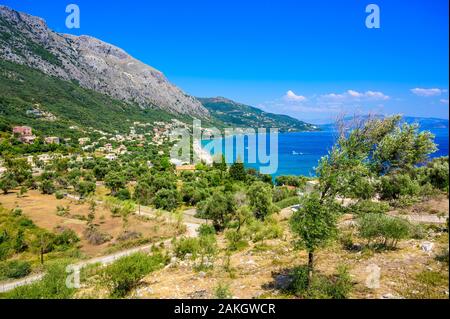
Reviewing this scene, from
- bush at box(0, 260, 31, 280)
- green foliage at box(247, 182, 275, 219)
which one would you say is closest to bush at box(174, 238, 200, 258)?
bush at box(0, 260, 31, 280)

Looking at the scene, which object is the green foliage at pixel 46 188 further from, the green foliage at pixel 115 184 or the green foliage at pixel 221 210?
the green foliage at pixel 221 210

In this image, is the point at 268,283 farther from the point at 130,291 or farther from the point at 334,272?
the point at 130,291

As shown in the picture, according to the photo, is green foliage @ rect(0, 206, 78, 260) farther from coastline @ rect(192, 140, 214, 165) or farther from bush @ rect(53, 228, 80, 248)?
coastline @ rect(192, 140, 214, 165)

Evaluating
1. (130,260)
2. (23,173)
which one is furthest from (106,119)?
(130,260)

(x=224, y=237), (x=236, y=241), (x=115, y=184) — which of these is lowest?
(x=224, y=237)

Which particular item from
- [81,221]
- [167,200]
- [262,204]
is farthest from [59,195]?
[262,204]

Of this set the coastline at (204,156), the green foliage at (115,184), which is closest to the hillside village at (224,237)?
the green foliage at (115,184)

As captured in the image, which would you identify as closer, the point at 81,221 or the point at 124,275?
the point at 124,275

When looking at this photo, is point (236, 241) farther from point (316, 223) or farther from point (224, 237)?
A: point (316, 223)

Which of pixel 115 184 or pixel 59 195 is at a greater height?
pixel 115 184
